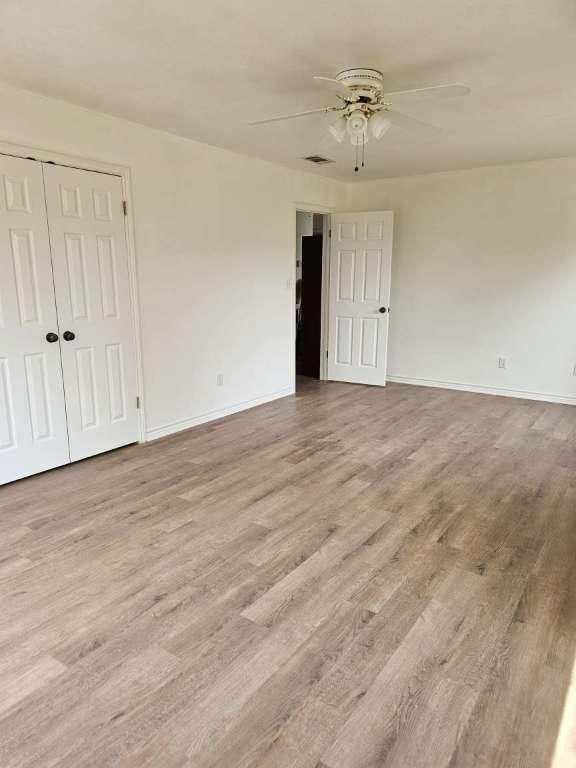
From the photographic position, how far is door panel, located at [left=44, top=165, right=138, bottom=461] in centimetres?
334

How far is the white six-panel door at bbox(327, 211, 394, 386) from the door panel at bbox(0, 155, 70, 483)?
11.8 feet

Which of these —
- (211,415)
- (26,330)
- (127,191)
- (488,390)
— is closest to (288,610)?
(26,330)

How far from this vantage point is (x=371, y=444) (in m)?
4.05

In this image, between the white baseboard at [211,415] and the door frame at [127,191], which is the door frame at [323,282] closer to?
the white baseboard at [211,415]

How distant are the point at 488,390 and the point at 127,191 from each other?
14.4 feet

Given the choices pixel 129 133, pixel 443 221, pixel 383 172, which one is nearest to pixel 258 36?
pixel 129 133

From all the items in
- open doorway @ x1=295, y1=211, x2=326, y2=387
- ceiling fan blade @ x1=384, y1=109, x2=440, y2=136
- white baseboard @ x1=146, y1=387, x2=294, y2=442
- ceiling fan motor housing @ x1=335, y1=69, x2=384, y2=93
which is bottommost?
white baseboard @ x1=146, y1=387, x2=294, y2=442

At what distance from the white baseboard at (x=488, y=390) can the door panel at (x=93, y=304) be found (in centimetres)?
359

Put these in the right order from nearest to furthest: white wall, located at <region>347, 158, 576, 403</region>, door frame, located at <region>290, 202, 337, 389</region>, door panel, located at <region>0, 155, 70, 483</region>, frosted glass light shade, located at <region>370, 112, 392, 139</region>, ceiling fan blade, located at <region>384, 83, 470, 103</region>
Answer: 1. ceiling fan blade, located at <region>384, 83, 470, 103</region>
2. frosted glass light shade, located at <region>370, 112, 392, 139</region>
3. door panel, located at <region>0, 155, 70, 483</region>
4. white wall, located at <region>347, 158, 576, 403</region>
5. door frame, located at <region>290, 202, 337, 389</region>

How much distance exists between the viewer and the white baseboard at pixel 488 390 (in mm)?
5309

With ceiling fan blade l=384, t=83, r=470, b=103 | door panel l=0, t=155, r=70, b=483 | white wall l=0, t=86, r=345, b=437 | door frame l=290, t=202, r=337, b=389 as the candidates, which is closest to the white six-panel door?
door frame l=290, t=202, r=337, b=389

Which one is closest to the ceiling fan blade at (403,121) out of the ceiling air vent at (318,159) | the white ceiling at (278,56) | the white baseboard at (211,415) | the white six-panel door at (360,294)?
the white ceiling at (278,56)

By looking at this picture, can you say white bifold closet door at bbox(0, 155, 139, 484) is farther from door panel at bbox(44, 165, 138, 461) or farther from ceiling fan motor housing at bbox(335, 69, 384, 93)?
ceiling fan motor housing at bbox(335, 69, 384, 93)

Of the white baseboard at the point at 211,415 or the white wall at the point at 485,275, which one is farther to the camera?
the white wall at the point at 485,275
